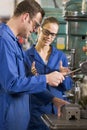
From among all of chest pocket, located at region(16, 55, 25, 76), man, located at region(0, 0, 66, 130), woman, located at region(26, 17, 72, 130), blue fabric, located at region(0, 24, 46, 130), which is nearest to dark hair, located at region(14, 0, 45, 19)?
man, located at region(0, 0, 66, 130)

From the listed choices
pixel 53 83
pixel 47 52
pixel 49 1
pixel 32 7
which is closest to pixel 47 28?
pixel 47 52

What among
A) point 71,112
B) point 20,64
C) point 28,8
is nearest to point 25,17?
point 28,8

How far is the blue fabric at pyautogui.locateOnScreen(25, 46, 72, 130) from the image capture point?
6.66 feet

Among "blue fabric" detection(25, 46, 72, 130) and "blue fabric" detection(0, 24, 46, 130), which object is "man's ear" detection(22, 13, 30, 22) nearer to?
"blue fabric" detection(0, 24, 46, 130)

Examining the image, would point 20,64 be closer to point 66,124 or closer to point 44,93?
point 44,93

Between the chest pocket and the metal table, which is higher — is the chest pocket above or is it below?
above

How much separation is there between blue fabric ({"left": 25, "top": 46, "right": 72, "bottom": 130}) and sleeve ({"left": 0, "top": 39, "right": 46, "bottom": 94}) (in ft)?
1.08

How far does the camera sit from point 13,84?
5.19 ft

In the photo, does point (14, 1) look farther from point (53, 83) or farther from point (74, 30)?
point (53, 83)

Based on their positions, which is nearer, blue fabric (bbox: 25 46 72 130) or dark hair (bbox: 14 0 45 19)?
dark hair (bbox: 14 0 45 19)

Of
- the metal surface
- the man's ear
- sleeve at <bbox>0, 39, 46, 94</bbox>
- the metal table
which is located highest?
the man's ear

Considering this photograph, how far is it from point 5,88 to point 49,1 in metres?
2.73

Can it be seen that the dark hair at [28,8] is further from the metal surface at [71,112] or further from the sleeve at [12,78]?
the metal surface at [71,112]

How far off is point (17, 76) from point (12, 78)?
0.04 m
